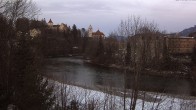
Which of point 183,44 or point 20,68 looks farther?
point 183,44

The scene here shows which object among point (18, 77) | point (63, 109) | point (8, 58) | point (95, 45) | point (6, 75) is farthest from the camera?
point (95, 45)

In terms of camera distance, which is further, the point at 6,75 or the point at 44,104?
the point at 6,75

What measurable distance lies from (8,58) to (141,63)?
6.54 metres

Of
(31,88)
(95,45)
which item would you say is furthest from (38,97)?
(95,45)

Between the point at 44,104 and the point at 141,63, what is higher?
the point at 141,63

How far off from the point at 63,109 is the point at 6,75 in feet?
17.8

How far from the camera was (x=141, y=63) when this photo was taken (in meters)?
12.7

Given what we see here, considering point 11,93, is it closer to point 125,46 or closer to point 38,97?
point 38,97

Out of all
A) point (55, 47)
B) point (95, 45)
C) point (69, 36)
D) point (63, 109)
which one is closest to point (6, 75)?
point (63, 109)

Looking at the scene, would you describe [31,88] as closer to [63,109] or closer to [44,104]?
[44,104]

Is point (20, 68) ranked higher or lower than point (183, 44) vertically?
higher

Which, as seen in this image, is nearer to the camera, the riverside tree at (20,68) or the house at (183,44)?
the riverside tree at (20,68)

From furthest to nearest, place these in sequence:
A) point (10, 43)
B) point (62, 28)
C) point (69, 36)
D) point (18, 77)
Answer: point (62, 28), point (69, 36), point (10, 43), point (18, 77)

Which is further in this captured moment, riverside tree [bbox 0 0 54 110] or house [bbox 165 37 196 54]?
house [bbox 165 37 196 54]
